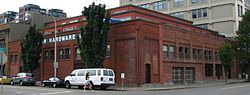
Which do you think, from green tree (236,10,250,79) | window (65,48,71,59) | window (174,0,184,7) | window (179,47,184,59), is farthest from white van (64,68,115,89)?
window (174,0,184,7)

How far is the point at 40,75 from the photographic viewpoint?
48.7 m

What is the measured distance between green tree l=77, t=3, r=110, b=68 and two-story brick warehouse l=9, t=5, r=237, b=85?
202 cm

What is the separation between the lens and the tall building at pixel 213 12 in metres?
64.4

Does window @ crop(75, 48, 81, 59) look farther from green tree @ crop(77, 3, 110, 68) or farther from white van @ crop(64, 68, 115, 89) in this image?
white van @ crop(64, 68, 115, 89)

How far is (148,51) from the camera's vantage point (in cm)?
3606

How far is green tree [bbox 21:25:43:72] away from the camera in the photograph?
4575cm

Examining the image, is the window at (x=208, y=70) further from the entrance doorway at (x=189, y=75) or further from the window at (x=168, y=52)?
the window at (x=168, y=52)

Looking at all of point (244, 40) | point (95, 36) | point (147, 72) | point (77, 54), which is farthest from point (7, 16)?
point (147, 72)

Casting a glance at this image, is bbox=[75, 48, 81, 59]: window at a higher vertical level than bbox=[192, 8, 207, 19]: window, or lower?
lower

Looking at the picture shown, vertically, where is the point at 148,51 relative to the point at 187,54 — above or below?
above

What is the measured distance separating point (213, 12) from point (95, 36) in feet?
125

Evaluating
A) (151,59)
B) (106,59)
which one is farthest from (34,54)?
(151,59)

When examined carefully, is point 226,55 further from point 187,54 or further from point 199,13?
point 199,13

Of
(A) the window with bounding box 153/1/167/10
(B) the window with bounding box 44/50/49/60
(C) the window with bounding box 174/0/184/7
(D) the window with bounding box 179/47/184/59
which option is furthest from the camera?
(A) the window with bounding box 153/1/167/10
